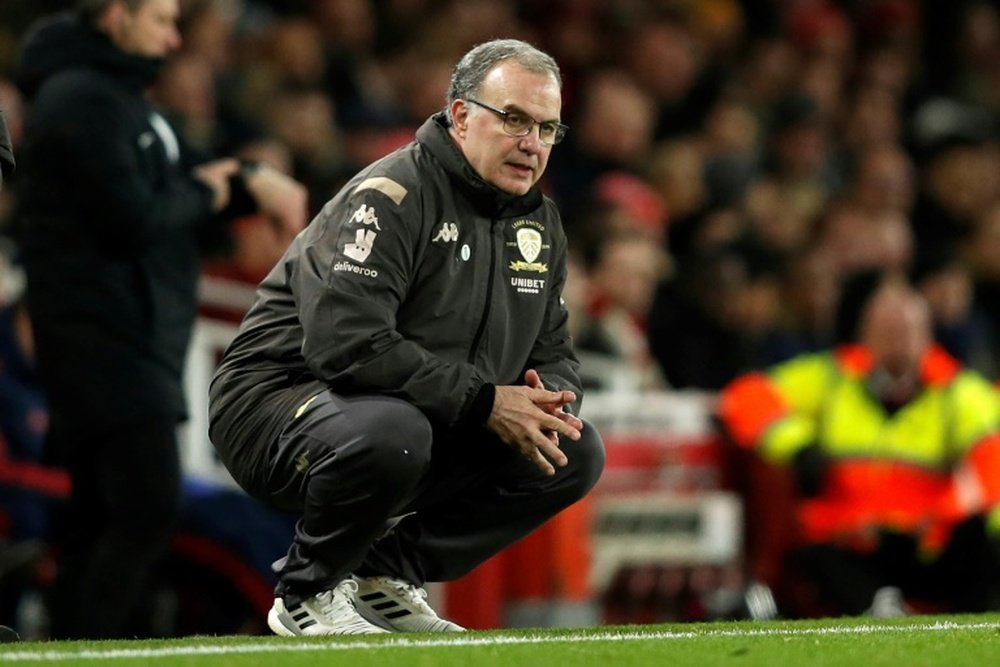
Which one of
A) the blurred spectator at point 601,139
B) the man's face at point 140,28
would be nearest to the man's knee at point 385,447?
the man's face at point 140,28

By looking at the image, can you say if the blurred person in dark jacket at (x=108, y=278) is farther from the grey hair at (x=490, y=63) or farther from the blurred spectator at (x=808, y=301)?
the blurred spectator at (x=808, y=301)

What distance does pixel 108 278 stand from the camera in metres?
6.42

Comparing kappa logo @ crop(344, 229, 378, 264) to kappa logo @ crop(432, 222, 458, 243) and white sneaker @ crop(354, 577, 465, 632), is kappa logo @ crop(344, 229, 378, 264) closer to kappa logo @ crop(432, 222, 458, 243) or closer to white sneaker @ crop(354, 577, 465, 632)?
kappa logo @ crop(432, 222, 458, 243)

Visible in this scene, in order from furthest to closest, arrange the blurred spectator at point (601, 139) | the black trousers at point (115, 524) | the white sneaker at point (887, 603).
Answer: the blurred spectator at point (601, 139) < the white sneaker at point (887, 603) < the black trousers at point (115, 524)

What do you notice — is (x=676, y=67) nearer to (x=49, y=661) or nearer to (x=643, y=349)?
(x=643, y=349)

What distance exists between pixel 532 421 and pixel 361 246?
1.98 ft

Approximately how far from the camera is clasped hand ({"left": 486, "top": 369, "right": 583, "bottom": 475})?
17.1 feet

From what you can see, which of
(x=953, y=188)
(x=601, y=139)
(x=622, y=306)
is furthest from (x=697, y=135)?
(x=622, y=306)

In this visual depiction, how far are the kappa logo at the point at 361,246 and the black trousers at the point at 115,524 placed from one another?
1.49m

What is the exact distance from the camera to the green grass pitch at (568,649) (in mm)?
4539

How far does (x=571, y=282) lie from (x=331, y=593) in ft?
13.4

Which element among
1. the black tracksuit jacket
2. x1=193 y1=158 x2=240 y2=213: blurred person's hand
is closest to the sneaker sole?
the black tracksuit jacket

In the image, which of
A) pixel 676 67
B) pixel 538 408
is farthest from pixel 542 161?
pixel 676 67

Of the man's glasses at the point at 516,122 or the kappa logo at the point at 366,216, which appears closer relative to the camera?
the kappa logo at the point at 366,216
